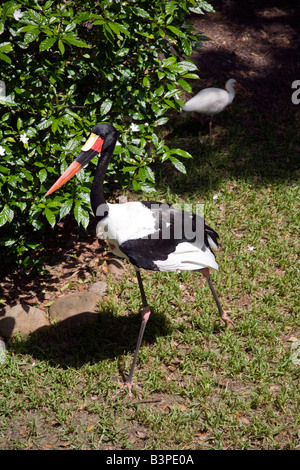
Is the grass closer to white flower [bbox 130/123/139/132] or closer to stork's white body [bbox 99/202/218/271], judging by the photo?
stork's white body [bbox 99/202/218/271]

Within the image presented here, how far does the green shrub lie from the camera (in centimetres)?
361

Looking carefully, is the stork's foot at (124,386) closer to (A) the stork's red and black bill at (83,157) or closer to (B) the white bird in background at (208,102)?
(A) the stork's red and black bill at (83,157)

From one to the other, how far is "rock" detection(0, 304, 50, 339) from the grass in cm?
8

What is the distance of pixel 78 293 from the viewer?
4273 millimetres

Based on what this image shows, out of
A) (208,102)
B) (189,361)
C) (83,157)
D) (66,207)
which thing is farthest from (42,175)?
(208,102)

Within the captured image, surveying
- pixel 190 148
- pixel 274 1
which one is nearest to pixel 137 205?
pixel 190 148

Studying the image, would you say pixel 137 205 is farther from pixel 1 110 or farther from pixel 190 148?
pixel 190 148

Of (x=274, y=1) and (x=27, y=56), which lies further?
(x=274, y=1)

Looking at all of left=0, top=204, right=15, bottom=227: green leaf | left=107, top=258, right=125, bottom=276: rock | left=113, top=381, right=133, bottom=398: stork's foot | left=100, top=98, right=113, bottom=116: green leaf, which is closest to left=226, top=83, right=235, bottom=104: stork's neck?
left=100, top=98, right=113, bottom=116: green leaf

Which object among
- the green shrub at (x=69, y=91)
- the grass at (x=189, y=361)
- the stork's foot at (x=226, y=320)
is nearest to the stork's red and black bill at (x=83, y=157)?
the green shrub at (x=69, y=91)

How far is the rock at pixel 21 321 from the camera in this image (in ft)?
13.2

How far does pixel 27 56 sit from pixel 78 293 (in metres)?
1.83

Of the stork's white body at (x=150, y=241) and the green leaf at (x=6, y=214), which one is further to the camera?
the green leaf at (x=6, y=214)

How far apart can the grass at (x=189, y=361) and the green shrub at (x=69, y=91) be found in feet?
2.85
